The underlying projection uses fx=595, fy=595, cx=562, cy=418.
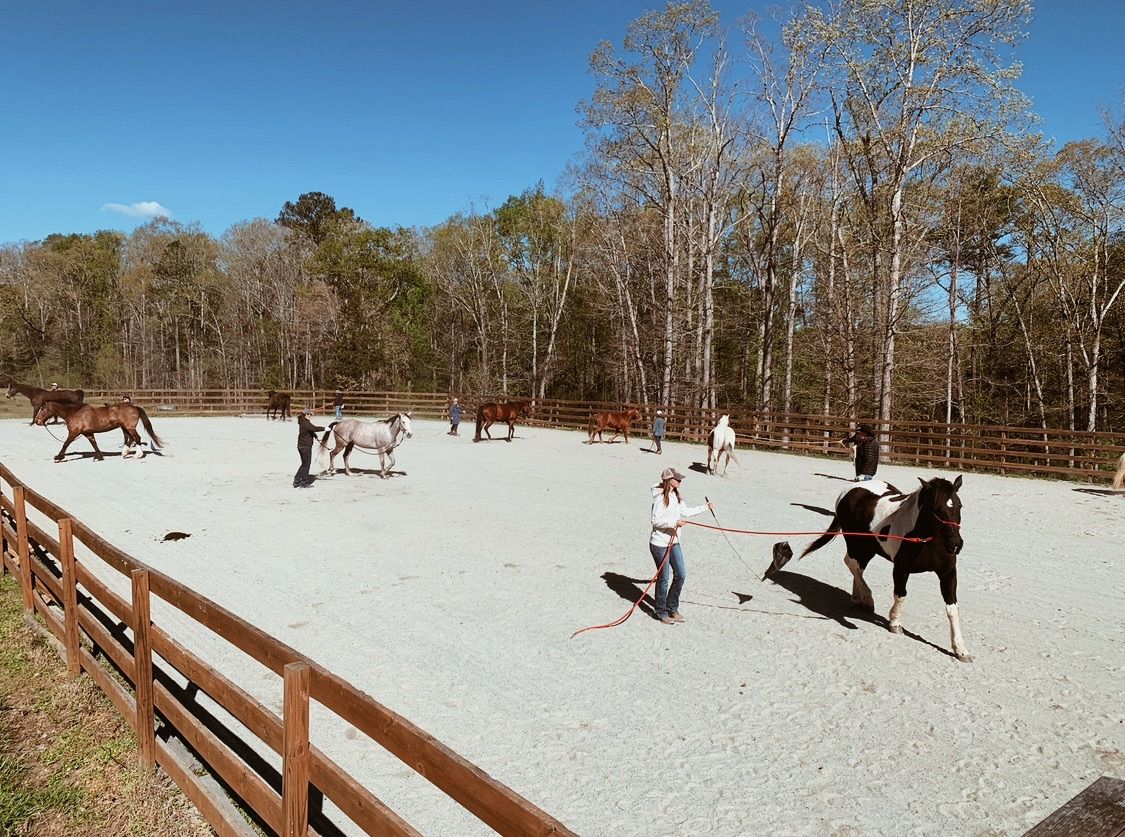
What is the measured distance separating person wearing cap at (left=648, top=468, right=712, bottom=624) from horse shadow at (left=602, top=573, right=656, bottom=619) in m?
0.27

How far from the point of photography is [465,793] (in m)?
1.69

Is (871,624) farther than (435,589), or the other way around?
(435,589)

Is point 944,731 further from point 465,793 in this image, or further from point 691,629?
point 465,793

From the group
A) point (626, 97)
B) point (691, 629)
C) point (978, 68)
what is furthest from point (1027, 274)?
point (691, 629)

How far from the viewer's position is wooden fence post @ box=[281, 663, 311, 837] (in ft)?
7.48

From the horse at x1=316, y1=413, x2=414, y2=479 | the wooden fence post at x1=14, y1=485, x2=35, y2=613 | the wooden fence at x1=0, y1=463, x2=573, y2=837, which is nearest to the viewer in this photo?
the wooden fence at x1=0, y1=463, x2=573, y2=837

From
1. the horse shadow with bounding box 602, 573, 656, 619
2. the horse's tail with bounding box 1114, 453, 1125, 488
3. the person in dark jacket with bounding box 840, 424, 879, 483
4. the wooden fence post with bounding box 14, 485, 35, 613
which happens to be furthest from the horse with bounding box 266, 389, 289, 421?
the horse's tail with bounding box 1114, 453, 1125, 488

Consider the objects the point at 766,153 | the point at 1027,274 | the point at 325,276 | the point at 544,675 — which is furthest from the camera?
the point at 325,276

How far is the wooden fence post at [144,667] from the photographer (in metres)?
3.39

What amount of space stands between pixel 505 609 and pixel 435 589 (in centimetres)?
100

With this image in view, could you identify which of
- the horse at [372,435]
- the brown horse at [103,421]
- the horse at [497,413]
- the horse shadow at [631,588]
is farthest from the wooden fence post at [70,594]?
the horse at [497,413]

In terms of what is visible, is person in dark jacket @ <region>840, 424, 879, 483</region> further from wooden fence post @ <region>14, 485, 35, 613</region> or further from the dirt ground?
wooden fence post @ <region>14, 485, 35, 613</region>

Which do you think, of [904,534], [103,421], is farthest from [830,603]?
[103,421]

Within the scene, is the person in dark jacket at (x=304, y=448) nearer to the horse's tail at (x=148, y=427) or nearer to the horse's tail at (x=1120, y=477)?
the horse's tail at (x=148, y=427)
